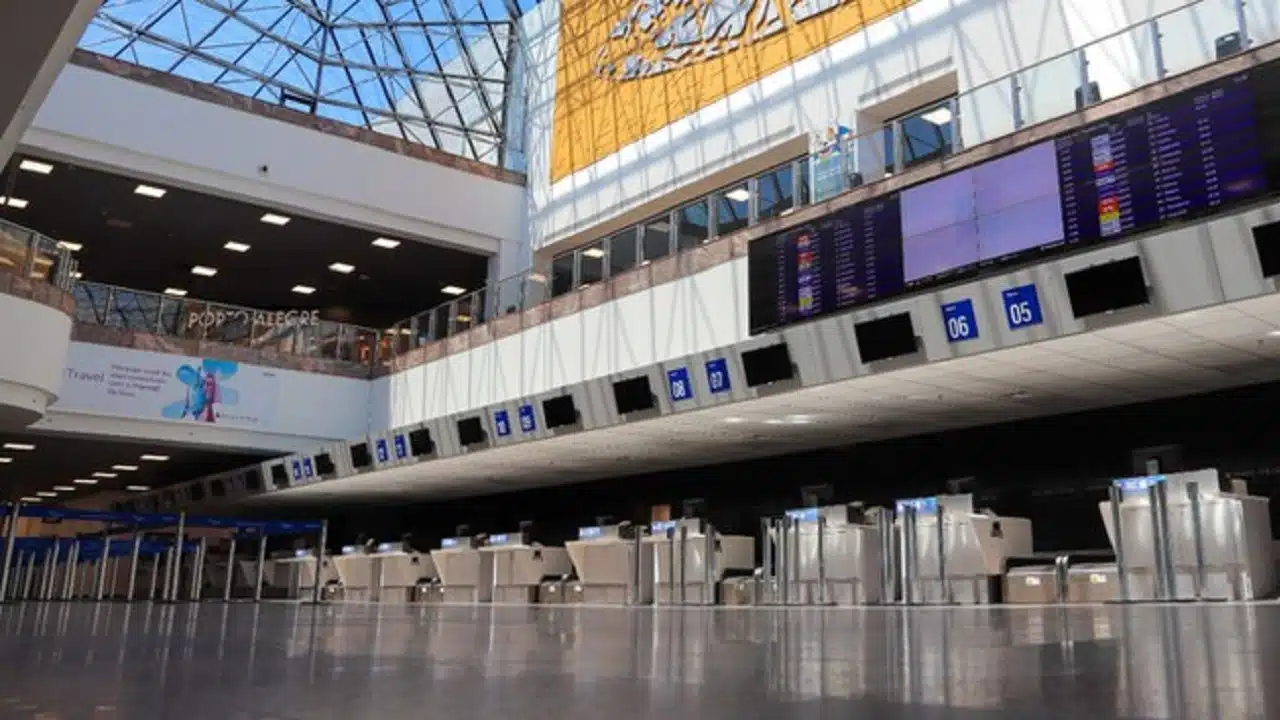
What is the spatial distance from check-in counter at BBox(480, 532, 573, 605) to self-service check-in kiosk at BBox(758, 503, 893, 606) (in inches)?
303

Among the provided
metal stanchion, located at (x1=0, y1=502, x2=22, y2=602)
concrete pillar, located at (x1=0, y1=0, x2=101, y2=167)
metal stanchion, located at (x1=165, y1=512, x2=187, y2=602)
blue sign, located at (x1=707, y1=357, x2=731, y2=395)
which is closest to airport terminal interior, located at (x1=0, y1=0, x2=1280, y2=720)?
concrete pillar, located at (x1=0, y1=0, x2=101, y2=167)

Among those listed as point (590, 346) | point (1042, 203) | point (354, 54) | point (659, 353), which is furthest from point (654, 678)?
point (354, 54)

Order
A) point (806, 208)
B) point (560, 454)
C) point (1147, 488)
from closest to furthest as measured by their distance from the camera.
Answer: point (1147, 488)
point (806, 208)
point (560, 454)

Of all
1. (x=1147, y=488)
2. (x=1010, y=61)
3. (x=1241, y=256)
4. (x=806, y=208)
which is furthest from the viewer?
(x=1010, y=61)

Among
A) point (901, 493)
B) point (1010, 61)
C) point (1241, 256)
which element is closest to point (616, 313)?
point (901, 493)

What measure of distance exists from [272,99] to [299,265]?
5.79m

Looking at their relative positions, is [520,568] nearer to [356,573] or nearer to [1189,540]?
[356,573]

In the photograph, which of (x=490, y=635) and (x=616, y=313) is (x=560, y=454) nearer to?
(x=616, y=313)

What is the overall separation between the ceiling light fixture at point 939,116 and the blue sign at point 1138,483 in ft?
20.4

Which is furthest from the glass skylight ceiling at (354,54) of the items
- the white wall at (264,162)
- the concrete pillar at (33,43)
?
the concrete pillar at (33,43)

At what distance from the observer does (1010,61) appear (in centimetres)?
1912

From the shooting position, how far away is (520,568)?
25.9m

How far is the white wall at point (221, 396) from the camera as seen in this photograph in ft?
86.9

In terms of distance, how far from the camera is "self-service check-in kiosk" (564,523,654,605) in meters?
22.4
